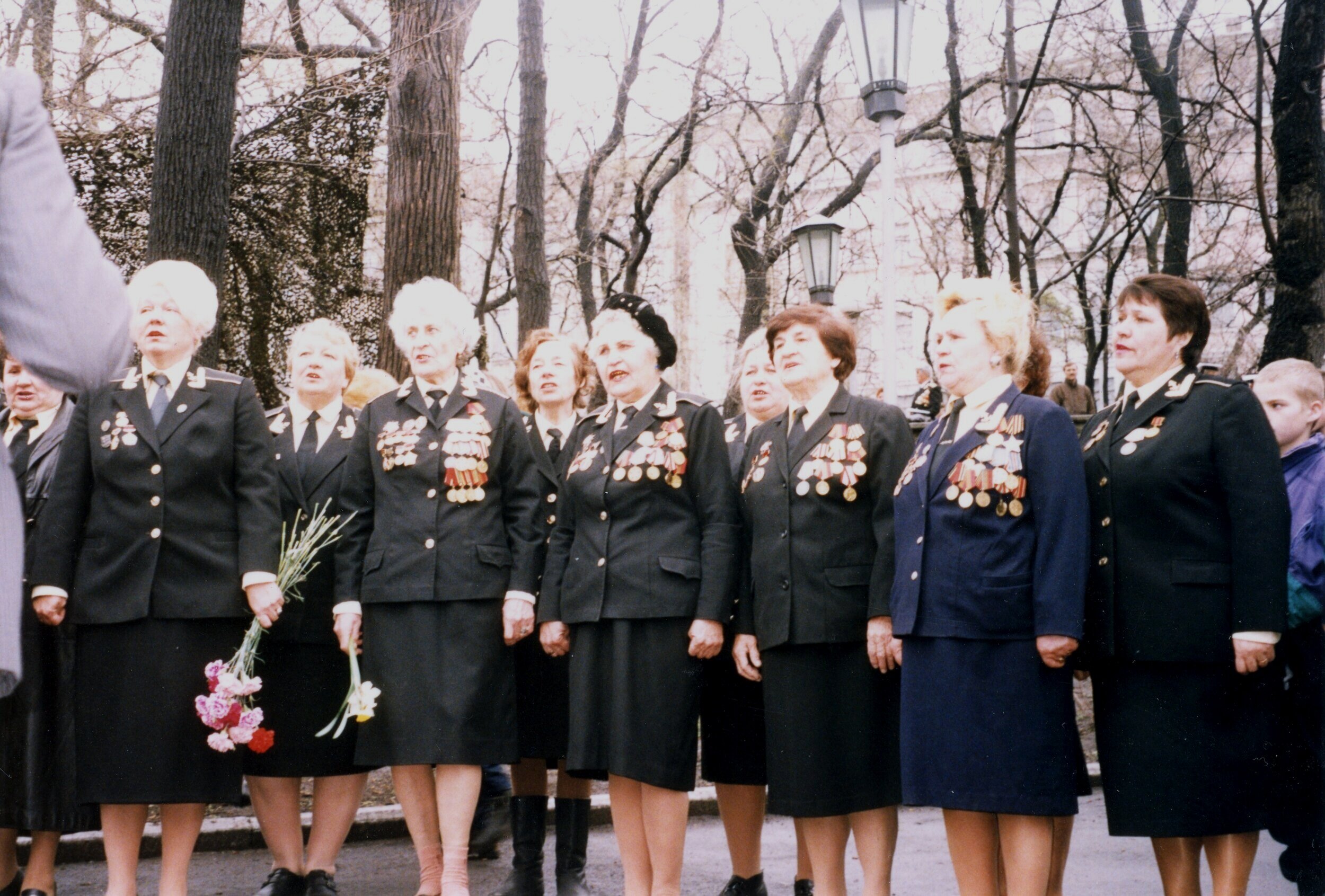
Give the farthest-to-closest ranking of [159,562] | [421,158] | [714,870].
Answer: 1. [421,158]
2. [714,870]
3. [159,562]

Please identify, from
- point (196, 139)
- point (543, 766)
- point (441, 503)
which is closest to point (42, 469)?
point (441, 503)

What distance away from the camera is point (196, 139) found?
7.20 meters

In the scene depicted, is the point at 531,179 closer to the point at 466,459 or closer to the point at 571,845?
the point at 466,459

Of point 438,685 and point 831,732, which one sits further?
point 438,685

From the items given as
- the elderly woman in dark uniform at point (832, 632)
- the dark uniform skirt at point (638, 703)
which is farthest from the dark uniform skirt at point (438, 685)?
the elderly woman in dark uniform at point (832, 632)

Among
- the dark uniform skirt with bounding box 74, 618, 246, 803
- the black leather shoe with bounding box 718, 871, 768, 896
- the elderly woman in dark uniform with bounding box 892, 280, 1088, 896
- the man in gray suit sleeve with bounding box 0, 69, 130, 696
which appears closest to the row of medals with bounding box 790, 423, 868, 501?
the elderly woman in dark uniform with bounding box 892, 280, 1088, 896

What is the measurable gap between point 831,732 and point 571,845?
1.51 m

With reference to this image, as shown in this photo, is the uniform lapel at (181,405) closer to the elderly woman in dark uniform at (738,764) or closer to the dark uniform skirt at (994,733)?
the elderly woman in dark uniform at (738,764)

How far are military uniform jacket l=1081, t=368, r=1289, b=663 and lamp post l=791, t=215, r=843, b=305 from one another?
9.41 meters

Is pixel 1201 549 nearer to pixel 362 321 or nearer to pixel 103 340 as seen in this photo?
pixel 103 340

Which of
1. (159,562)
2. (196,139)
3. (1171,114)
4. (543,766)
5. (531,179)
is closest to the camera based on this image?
(159,562)

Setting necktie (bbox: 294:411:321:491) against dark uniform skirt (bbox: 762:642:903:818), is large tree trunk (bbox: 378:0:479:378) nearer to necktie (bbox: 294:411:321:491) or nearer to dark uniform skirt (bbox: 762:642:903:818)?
necktie (bbox: 294:411:321:491)

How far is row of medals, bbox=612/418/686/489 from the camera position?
4.96 metres

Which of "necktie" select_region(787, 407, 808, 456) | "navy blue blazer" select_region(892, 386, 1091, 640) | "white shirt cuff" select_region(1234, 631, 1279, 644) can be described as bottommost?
"white shirt cuff" select_region(1234, 631, 1279, 644)
